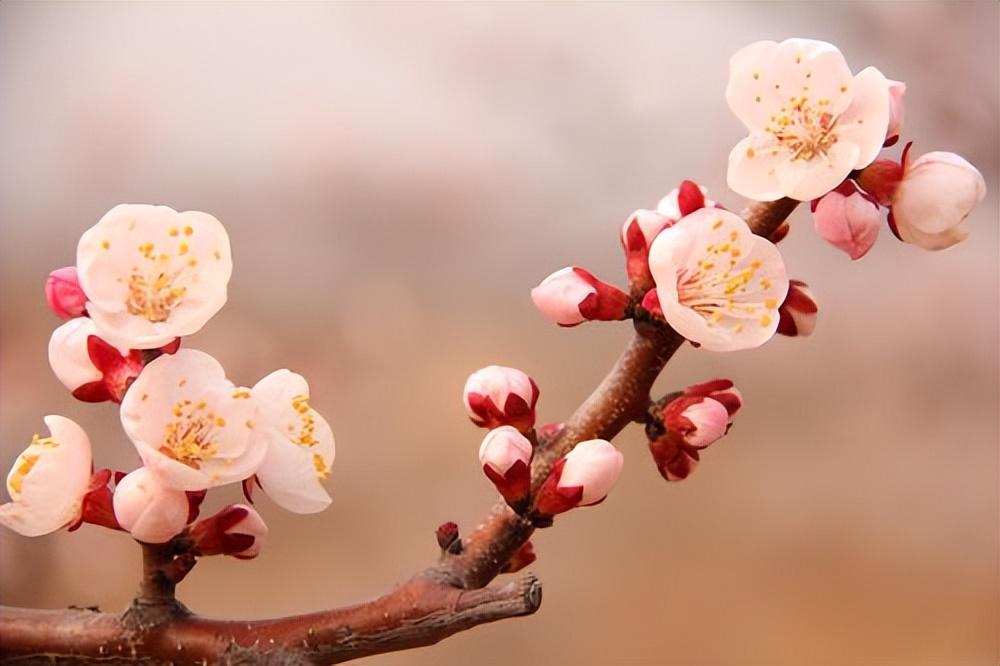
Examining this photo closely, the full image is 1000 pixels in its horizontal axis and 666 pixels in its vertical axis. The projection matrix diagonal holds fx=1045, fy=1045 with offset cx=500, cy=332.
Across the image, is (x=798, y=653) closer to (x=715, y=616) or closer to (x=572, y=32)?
(x=715, y=616)

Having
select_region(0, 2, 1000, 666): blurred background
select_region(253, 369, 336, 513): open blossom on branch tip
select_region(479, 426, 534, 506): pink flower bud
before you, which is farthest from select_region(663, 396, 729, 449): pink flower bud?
select_region(0, 2, 1000, 666): blurred background

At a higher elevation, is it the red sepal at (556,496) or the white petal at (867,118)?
the white petal at (867,118)

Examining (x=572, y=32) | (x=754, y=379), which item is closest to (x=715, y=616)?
(x=754, y=379)

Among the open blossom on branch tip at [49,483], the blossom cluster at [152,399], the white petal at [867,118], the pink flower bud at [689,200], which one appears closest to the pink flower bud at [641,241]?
the pink flower bud at [689,200]

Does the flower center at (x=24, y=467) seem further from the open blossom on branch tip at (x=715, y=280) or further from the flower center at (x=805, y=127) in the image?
the flower center at (x=805, y=127)

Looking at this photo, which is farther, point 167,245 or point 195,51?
point 195,51

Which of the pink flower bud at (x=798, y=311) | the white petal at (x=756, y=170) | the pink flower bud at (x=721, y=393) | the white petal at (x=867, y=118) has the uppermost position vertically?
the white petal at (x=867, y=118)

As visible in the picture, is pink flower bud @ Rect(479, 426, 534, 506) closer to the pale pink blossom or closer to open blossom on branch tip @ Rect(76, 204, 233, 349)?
open blossom on branch tip @ Rect(76, 204, 233, 349)
